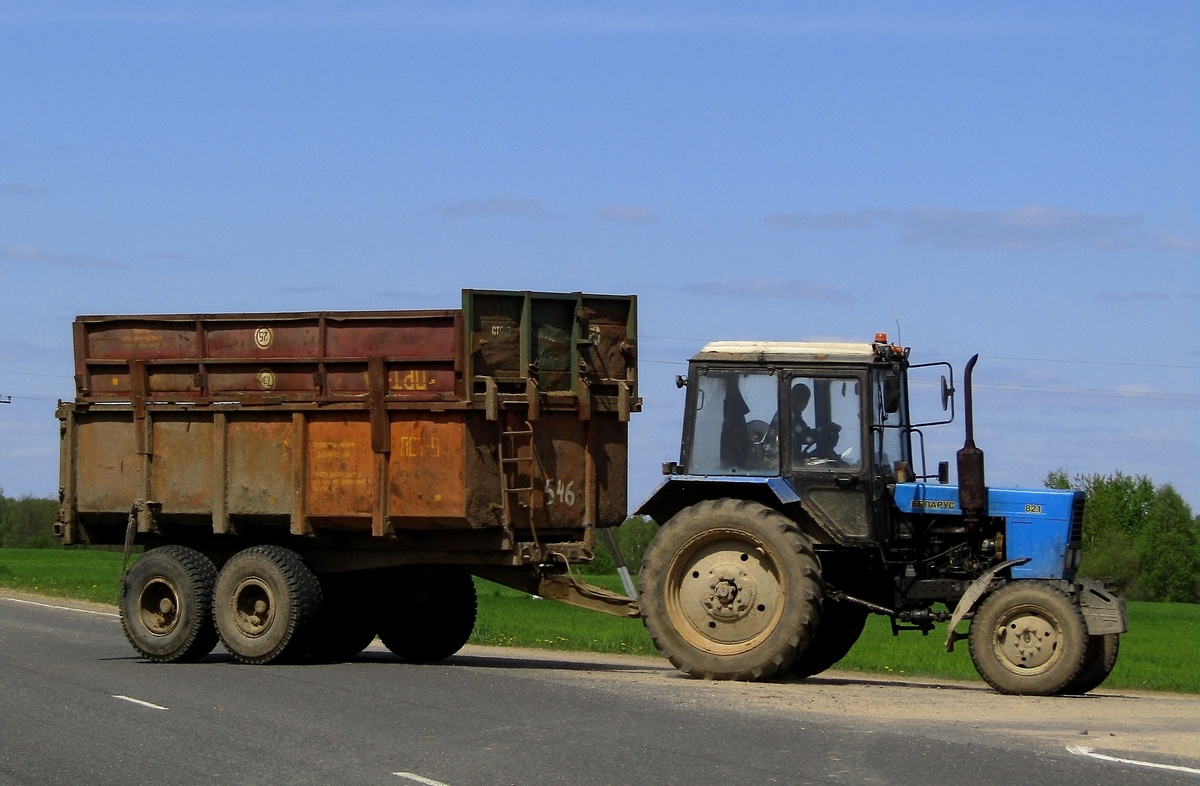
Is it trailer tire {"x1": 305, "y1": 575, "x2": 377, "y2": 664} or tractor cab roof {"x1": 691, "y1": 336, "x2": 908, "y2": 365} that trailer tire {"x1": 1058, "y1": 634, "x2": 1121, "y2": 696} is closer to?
tractor cab roof {"x1": 691, "y1": 336, "x2": 908, "y2": 365}

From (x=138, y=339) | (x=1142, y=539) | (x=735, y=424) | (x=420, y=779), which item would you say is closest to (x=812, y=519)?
(x=735, y=424)

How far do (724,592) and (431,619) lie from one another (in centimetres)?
411

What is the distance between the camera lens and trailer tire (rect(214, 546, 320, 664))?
15.6m

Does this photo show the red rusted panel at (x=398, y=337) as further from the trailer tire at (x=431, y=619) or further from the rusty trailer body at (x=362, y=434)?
the trailer tire at (x=431, y=619)

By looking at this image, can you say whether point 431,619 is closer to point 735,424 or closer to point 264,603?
point 264,603

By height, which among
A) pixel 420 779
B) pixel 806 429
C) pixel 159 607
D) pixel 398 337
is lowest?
pixel 420 779

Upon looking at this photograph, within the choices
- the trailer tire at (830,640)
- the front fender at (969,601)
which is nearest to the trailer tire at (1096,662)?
the front fender at (969,601)

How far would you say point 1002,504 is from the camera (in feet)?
46.3

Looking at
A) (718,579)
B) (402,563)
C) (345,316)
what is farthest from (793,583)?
(345,316)

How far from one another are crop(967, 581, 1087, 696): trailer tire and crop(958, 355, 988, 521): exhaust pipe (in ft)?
2.54

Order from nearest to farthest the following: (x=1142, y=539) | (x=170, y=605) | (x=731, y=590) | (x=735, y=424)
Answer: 1. (x=731, y=590)
2. (x=735, y=424)
3. (x=170, y=605)
4. (x=1142, y=539)

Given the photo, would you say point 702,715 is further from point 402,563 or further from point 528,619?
point 528,619

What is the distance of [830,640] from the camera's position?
15539mm

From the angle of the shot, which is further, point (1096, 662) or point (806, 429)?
point (806, 429)
